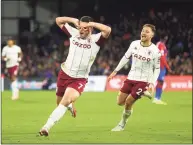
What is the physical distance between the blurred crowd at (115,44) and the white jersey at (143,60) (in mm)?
19474

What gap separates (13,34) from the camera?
1556 inches

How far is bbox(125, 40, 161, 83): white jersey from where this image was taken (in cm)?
1368

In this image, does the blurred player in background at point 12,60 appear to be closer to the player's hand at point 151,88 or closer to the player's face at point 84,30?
the player's hand at point 151,88

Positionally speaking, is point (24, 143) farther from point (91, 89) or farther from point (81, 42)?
point (91, 89)

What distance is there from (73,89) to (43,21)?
28711mm

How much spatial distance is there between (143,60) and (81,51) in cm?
229

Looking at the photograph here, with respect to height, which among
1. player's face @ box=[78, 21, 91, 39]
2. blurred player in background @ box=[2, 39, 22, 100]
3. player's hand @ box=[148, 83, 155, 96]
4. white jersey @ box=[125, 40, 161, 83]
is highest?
player's face @ box=[78, 21, 91, 39]

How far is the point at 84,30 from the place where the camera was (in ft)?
39.2

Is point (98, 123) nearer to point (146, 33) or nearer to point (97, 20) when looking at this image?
point (146, 33)

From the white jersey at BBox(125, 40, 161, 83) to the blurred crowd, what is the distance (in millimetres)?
19474

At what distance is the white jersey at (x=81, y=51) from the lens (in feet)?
→ 39.5

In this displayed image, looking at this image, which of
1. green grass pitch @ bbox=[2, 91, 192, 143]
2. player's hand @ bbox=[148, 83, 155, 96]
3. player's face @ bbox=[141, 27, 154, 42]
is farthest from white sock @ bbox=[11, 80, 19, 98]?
player's hand @ bbox=[148, 83, 155, 96]

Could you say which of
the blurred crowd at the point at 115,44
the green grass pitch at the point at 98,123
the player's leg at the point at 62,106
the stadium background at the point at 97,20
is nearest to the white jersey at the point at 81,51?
the player's leg at the point at 62,106

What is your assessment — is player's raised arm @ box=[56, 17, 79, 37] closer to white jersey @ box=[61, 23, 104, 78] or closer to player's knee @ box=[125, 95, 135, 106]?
white jersey @ box=[61, 23, 104, 78]
